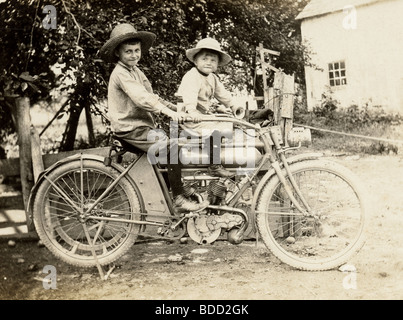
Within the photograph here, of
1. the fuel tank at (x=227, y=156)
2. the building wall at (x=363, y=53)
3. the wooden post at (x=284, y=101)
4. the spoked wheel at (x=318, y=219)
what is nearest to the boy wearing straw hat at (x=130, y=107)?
the fuel tank at (x=227, y=156)

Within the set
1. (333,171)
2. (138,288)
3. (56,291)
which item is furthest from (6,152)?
(333,171)

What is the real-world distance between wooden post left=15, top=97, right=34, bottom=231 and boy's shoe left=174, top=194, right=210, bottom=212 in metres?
1.69

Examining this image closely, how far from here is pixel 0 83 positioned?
3.88 m

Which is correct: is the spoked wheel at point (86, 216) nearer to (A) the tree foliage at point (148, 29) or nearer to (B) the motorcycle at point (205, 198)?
(B) the motorcycle at point (205, 198)

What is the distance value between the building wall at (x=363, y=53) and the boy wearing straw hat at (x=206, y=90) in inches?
33.7

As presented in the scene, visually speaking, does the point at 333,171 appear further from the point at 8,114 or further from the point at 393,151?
the point at 8,114

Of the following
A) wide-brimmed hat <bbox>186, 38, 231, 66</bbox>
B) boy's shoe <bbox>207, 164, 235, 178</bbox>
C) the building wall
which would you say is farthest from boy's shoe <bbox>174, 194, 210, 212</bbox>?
the building wall

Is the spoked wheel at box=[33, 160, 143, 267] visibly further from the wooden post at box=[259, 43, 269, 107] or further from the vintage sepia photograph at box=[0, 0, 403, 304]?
the wooden post at box=[259, 43, 269, 107]

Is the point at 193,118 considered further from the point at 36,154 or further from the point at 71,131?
the point at 71,131

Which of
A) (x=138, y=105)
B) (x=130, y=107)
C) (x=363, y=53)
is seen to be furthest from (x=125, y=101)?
(x=363, y=53)

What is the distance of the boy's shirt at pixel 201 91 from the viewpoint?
3393 mm

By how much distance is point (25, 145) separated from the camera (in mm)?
4277

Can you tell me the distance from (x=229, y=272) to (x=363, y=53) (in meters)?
2.09

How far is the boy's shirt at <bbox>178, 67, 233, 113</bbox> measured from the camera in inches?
134
